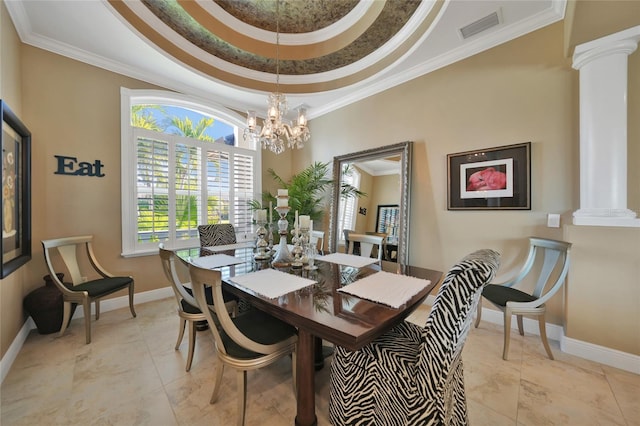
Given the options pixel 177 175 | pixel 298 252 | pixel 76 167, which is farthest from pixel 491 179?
pixel 76 167

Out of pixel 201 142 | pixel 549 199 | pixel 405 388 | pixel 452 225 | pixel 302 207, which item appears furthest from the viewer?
pixel 302 207

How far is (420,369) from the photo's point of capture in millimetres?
1102

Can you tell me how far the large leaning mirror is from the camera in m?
3.18

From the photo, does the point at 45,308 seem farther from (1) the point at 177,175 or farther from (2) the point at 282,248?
(2) the point at 282,248

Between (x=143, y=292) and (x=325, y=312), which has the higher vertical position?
(x=325, y=312)

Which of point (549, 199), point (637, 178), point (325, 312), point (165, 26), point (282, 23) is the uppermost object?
point (282, 23)

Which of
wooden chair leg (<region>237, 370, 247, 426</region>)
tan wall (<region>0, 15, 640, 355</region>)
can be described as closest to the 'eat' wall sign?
tan wall (<region>0, 15, 640, 355</region>)

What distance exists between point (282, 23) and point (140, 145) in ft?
8.02

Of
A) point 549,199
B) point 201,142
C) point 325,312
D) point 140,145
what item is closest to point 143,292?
point 140,145

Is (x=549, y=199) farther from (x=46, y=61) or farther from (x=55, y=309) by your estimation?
(x=46, y=61)

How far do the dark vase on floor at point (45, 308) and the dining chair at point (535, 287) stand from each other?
13.7 ft

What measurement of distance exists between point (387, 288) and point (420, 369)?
0.49 meters

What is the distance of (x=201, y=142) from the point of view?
12.3 feet

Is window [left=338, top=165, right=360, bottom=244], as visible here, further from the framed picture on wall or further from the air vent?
the air vent
